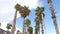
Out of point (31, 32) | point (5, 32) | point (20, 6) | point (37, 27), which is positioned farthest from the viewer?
point (5, 32)

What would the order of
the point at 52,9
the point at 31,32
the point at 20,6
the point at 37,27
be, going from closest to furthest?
the point at 52,9, the point at 20,6, the point at 37,27, the point at 31,32

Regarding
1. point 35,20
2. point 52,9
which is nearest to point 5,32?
point 35,20

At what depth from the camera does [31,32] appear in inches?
2859

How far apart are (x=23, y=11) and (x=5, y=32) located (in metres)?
52.1

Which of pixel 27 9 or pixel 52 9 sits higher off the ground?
pixel 27 9

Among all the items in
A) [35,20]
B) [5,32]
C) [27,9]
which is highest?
[27,9]

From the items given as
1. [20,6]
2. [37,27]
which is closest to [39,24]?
[37,27]

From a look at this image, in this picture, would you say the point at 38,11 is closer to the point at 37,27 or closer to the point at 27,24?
the point at 37,27

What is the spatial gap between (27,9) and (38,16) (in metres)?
5.32

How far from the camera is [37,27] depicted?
65938 mm

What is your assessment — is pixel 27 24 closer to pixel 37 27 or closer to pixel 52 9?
pixel 37 27

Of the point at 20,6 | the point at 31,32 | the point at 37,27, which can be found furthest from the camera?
the point at 31,32

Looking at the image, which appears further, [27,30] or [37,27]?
[27,30]

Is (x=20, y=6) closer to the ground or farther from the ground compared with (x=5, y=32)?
farther from the ground
